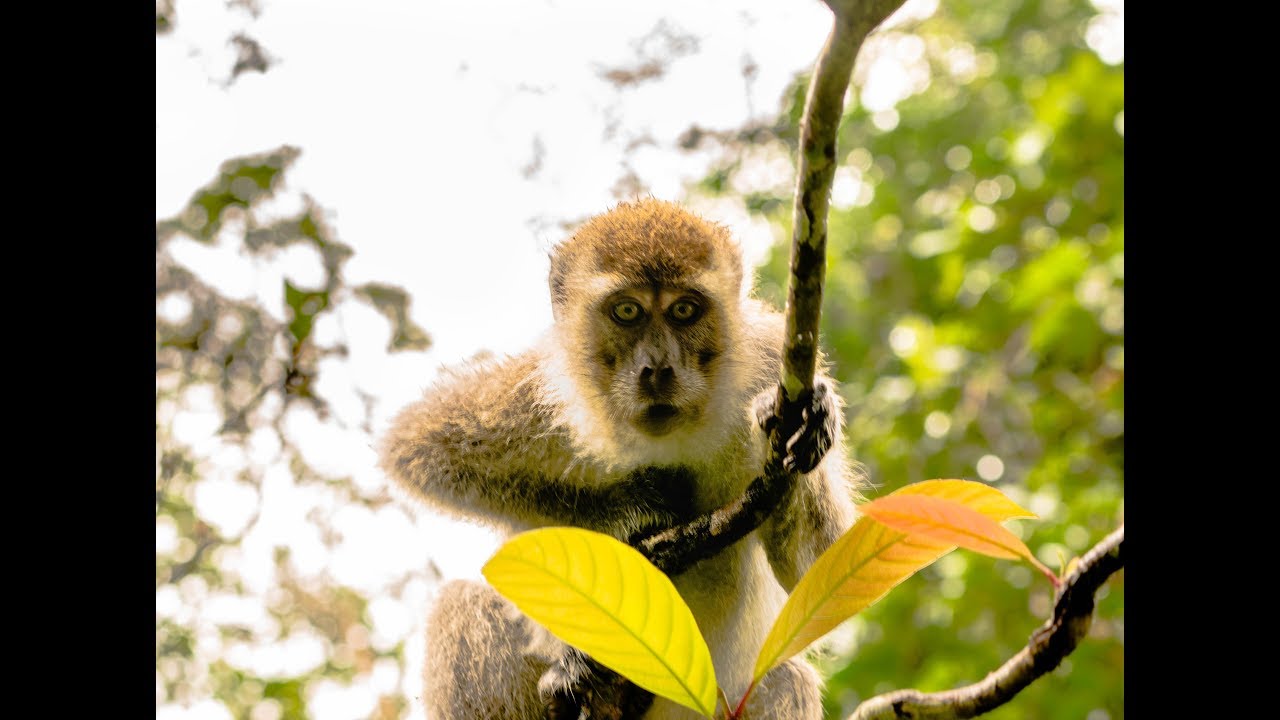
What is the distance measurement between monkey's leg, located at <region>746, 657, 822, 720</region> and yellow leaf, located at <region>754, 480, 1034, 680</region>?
177 cm

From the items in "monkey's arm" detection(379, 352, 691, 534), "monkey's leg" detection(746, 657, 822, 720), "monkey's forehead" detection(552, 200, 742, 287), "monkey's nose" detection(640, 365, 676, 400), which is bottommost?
"monkey's leg" detection(746, 657, 822, 720)

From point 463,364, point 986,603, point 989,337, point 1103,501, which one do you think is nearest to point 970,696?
point 463,364

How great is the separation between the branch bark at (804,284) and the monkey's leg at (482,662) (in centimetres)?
103

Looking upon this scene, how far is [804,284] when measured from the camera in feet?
5.29

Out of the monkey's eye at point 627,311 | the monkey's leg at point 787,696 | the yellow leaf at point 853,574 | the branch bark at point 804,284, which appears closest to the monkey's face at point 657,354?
the monkey's eye at point 627,311

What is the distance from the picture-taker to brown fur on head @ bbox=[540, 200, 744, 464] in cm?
263

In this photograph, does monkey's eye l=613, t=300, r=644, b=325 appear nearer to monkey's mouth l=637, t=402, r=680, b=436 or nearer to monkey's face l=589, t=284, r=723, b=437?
monkey's face l=589, t=284, r=723, b=437

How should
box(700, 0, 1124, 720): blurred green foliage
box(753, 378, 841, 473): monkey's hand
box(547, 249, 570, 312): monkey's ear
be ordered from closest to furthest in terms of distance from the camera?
box(753, 378, 841, 473): monkey's hand < box(547, 249, 570, 312): monkey's ear < box(700, 0, 1124, 720): blurred green foliage

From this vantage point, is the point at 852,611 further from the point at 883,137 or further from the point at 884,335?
the point at 883,137

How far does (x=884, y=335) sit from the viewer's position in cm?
746

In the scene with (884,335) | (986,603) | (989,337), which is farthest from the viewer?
(884,335)

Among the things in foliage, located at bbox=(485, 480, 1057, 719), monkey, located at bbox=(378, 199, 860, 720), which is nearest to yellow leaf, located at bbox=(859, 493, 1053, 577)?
foliage, located at bbox=(485, 480, 1057, 719)

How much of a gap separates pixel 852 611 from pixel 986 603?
4083mm
